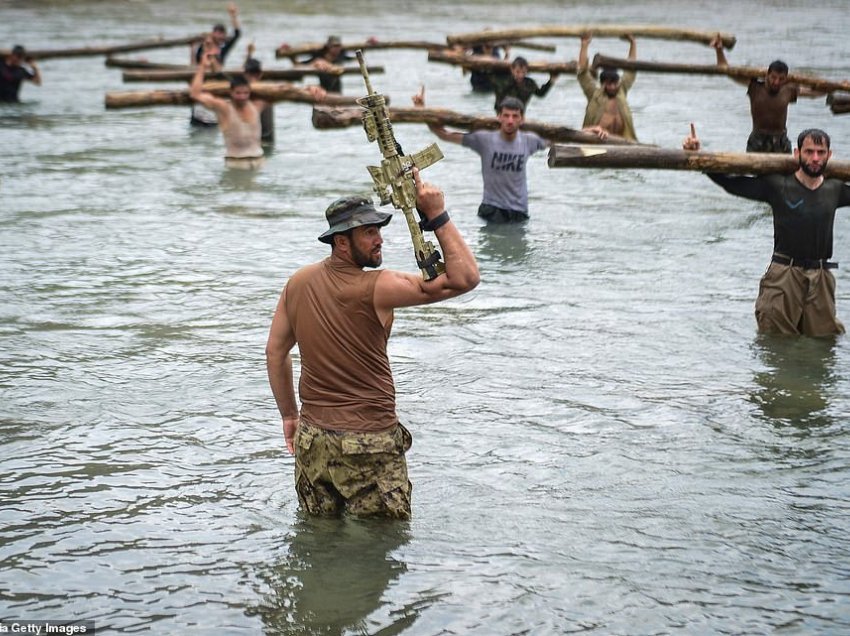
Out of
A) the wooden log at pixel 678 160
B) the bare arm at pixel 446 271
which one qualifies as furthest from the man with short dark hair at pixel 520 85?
the bare arm at pixel 446 271

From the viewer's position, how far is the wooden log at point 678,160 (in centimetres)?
974

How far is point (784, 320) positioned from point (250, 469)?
4.60 metres

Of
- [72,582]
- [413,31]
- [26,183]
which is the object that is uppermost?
[413,31]

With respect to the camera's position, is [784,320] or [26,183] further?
[26,183]

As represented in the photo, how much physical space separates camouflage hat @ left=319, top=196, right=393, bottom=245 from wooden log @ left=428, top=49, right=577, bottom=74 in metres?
12.4

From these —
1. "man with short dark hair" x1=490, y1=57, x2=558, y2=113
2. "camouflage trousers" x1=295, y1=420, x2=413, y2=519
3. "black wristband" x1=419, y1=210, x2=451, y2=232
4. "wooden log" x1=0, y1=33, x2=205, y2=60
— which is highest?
"wooden log" x1=0, y1=33, x2=205, y2=60

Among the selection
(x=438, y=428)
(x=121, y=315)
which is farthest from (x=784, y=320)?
(x=121, y=315)

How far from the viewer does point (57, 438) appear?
8359mm

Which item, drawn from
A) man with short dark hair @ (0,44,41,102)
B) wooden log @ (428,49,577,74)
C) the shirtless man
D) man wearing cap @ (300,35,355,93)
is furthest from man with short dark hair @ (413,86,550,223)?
man with short dark hair @ (0,44,41,102)

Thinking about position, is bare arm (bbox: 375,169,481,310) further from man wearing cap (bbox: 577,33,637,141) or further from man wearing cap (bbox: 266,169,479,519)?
man wearing cap (bbox: 577,33,637,141)

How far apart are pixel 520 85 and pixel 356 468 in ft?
41.2

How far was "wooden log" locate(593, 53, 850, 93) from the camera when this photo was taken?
15063mm

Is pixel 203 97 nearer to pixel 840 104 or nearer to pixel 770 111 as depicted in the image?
pixel 770 111

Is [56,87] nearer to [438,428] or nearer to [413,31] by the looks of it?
[413,31]
